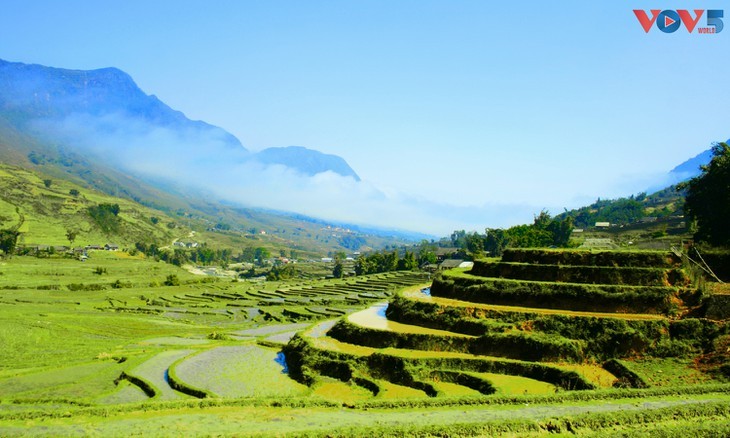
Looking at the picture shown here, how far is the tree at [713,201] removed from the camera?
39.9m

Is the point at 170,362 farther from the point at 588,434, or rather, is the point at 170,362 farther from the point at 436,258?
the point at 436,258

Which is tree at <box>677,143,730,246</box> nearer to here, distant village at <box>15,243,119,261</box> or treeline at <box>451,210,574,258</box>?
treeline at <box>451,210,574,258</box>

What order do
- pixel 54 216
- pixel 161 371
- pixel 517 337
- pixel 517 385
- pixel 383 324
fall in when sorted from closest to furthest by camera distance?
pixel 517 385
pixel 517 337
pixel 161 371
pixel 383 324
pixel 54 216

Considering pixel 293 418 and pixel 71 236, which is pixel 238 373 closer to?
pixel 293 418

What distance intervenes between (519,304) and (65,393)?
24.7 metres

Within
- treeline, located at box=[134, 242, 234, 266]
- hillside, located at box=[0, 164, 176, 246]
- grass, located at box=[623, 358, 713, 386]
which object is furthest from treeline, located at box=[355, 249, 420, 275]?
grass, located at box=[623, 358, 713, 386]

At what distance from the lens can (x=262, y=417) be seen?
17.1m

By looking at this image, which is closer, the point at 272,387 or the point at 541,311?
the point at 272,387

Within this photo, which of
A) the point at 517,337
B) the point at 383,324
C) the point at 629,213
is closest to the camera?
the point at 517,337

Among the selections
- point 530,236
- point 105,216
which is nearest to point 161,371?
point 530,236

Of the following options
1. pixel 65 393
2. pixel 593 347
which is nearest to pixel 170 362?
pixel 65 393

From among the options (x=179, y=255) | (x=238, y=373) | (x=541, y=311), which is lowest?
(x=179, y=255)

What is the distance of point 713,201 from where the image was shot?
41125mm

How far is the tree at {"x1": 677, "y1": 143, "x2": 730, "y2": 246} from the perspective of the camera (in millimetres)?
39938
